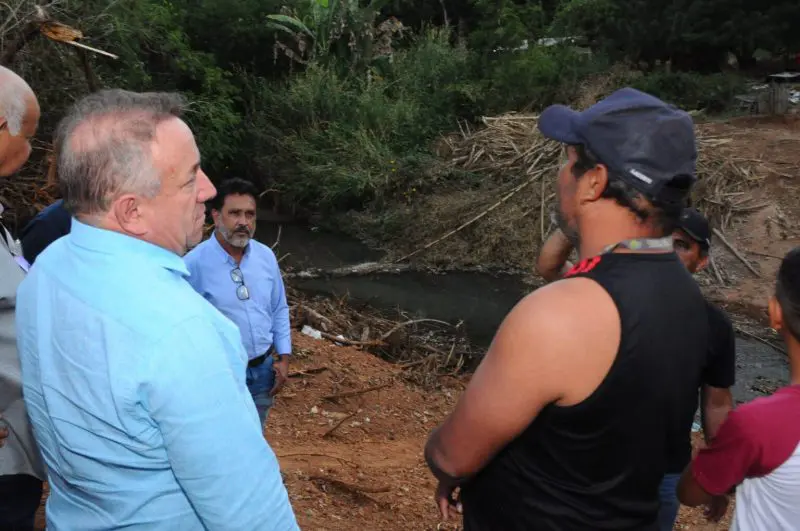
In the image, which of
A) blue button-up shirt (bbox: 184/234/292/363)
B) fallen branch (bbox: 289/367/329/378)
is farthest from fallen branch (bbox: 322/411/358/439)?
blue button-up shirt (bbox: 184/234/292/363)

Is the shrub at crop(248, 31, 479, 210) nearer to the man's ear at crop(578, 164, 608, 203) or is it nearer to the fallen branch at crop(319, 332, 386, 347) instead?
the fallen branch at crop(319, 332, 386, 347)

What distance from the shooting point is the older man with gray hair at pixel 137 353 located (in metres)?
1.43

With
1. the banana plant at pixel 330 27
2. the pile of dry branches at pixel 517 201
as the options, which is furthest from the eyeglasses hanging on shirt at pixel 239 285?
the banana plant at pixel 330 27

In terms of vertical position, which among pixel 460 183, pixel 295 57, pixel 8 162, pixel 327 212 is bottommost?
pixel 327 212

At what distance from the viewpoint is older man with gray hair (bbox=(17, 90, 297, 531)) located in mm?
1434

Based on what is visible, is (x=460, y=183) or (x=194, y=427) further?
(x=460, y=183)

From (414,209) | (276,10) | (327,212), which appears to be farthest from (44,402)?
(276,10)

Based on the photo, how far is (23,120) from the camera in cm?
227

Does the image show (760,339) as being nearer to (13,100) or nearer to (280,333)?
(280,333)

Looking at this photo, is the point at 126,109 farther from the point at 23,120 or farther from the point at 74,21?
the point at 74,21

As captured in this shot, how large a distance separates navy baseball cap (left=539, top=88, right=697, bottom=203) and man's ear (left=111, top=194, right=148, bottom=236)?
3.40ft

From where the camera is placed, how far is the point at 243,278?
12.9 ft

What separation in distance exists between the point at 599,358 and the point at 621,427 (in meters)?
0.20

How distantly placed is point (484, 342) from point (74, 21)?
320 inches
